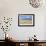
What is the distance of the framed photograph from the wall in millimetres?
107

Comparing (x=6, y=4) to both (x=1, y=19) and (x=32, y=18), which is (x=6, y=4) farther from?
(x=32, y=18)

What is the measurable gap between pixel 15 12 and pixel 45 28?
3.96ft

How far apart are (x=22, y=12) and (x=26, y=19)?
0.94 ft

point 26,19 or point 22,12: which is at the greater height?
point 22,12

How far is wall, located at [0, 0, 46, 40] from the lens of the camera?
4805mm

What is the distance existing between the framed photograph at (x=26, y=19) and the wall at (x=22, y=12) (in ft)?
0.35

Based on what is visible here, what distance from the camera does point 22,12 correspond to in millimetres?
4828

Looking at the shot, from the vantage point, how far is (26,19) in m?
4.84

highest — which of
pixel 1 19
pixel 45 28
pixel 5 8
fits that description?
pixel 5 8

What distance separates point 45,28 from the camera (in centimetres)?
482

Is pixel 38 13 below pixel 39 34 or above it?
above

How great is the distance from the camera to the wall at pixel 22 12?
4.80 m

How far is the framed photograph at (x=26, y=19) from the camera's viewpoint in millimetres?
4824

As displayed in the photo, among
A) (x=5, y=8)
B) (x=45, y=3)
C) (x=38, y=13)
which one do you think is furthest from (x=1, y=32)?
(x=45, y=3)
